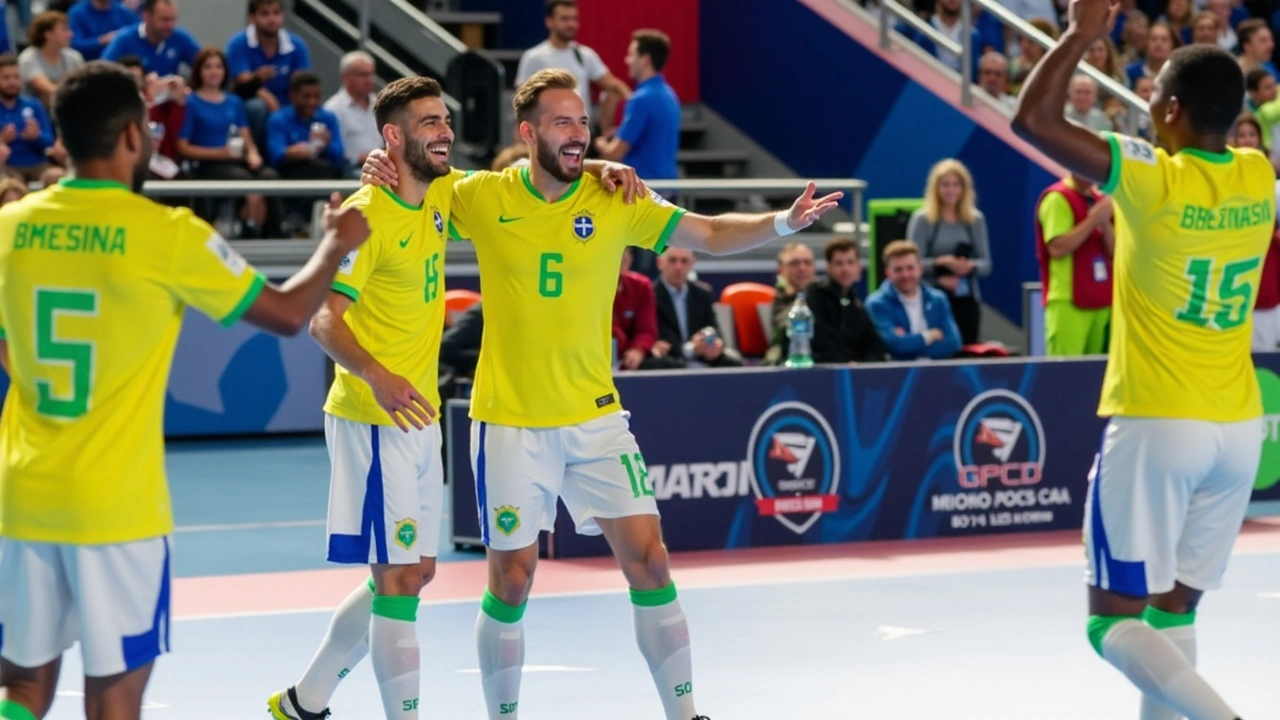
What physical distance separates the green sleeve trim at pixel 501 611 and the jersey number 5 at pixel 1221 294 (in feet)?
7.79

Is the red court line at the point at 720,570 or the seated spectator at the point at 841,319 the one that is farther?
the seated spectator at the point at 841,319

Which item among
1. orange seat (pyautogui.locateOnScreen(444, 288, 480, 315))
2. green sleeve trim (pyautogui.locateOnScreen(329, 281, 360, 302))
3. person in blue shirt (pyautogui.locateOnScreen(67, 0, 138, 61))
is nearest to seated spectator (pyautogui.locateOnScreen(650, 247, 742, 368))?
orange seat (pyautogui.locateOnScreen(444, 288, 480, 315))

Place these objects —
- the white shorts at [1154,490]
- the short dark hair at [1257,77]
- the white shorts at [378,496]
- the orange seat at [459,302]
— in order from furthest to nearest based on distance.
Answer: the short dark hair at [1257,77] → the orange seat at [459,302] → the white shorts at [378,496] → the white shorts at [1154,490]

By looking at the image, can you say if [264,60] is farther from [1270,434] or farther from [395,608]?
[395,608]

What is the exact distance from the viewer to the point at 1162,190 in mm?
5629

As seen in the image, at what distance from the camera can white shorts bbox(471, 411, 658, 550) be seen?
668 cm

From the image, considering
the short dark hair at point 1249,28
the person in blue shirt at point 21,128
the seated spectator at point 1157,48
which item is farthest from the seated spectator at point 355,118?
the short dark hair at point 1249,28

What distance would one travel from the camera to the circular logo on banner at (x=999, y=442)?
37.9 feet

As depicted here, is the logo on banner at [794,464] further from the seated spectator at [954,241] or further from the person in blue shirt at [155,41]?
the person in blue shirt at [155,41]

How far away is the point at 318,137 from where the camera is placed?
15617 mm

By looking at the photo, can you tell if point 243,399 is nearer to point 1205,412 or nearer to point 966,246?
point 966,246

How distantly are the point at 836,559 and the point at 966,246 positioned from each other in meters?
4.18

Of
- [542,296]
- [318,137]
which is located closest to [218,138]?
[318,137]

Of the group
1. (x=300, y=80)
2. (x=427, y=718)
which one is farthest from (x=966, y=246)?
(x=427, y=718)
